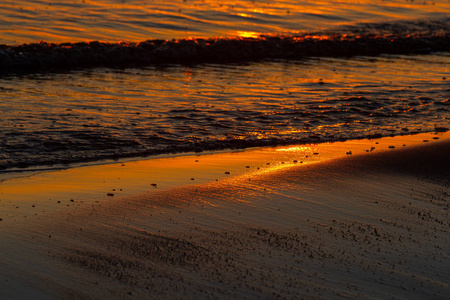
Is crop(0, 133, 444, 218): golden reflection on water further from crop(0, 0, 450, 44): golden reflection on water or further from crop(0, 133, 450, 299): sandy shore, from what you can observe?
crop(0, 0, 450, 44): golden reflection on water

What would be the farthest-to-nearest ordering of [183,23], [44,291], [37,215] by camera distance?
[183,23] → [37,215] → [44,291]

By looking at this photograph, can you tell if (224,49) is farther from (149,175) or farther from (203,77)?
(149,175)

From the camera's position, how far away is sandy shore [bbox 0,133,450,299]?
3691 millimetres

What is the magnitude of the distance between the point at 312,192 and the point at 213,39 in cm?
1188

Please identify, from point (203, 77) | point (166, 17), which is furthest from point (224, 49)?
point (166, 17)

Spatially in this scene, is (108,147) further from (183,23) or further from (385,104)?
(183,23)

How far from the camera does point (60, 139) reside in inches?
280

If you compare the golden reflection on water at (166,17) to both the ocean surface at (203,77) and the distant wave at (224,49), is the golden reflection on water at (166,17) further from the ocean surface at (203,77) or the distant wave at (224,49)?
the distant wave at (224,49)

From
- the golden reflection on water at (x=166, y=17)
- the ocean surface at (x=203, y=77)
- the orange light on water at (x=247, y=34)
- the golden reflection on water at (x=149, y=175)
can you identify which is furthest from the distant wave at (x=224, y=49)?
the golden reflection on water at (x=149, y=175)

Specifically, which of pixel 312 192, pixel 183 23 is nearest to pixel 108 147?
pixel 312 192

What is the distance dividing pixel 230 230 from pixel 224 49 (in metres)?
11.9

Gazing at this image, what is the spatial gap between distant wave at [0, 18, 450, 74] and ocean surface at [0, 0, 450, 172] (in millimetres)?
47

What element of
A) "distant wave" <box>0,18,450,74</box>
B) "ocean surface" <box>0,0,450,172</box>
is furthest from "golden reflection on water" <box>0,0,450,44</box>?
"distant wave" <box>0,18,450,74</box>

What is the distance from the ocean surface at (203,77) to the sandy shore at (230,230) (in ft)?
3.87
